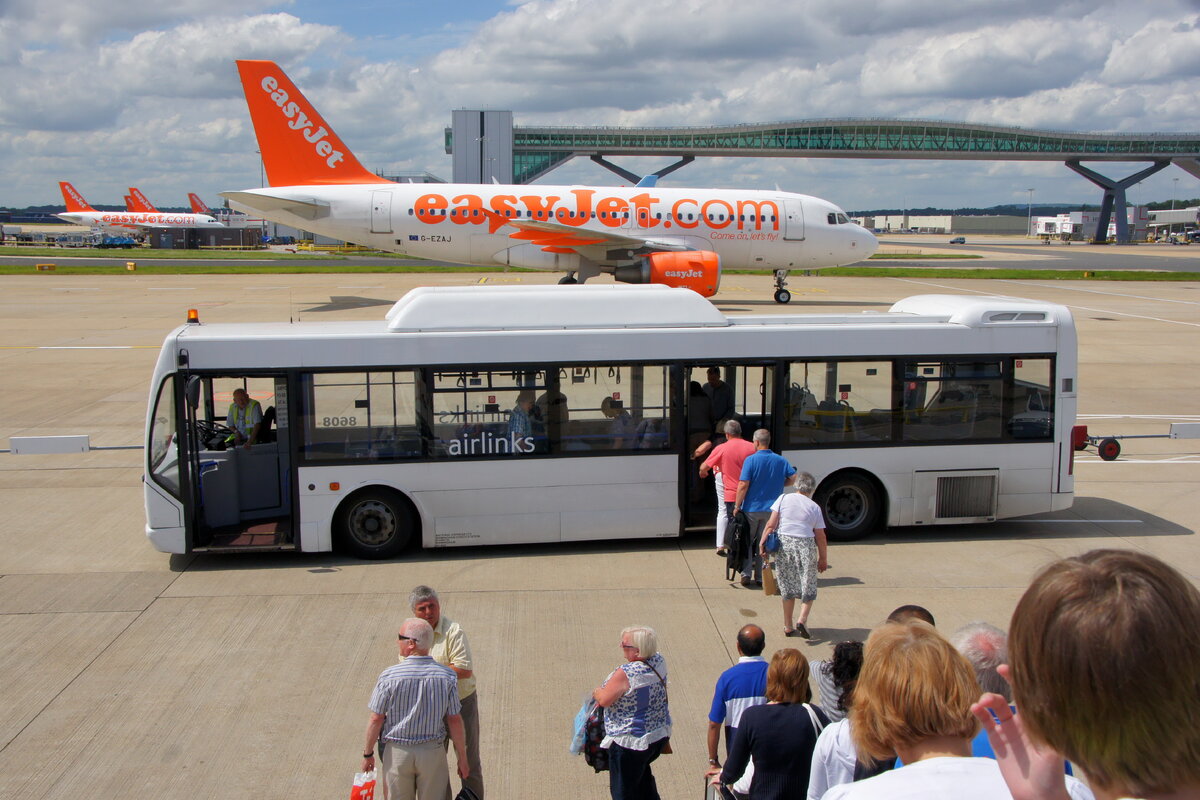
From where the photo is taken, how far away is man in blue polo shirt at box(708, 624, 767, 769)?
16.3 ft

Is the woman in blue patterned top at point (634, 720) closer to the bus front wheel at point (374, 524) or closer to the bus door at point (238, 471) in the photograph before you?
the bus front wheel at point (374, 524)

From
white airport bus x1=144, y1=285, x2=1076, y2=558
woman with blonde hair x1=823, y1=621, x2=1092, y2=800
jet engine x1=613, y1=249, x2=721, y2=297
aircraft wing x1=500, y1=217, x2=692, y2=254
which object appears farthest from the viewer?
aircraft wing x1=500, y1=217, x2=692, y2=254

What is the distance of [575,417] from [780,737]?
237 inches

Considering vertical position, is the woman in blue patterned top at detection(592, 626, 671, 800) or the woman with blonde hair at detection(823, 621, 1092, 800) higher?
the woman with blonde hair at detection(823, 621, 1092, 800)

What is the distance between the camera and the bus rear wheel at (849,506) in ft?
35.0

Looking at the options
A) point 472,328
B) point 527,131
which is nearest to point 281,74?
point 472,328

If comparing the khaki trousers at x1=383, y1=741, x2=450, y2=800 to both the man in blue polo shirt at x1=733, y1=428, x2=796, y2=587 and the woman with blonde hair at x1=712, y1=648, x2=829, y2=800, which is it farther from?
the man in blue polo shirt at x1=733, y1=428, x2=796, y2=587

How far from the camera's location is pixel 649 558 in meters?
10.1

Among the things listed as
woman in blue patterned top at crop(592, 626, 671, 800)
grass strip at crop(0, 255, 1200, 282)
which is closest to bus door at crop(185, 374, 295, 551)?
woman in blue patterned top at crop(592, 626, 671, 800)

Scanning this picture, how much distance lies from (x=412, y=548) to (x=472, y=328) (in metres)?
2.50

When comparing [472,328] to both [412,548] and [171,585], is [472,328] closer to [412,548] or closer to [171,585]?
[412,548]

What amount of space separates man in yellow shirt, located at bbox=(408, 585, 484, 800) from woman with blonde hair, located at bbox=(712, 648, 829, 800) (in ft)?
5.08

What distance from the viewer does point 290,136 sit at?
31.0 metres

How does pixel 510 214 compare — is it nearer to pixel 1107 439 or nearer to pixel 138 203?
pixel 1107 439
